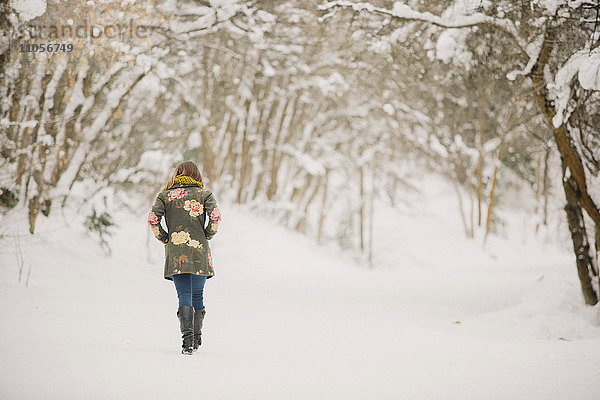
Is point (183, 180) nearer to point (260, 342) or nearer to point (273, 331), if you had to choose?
point (260, 342)

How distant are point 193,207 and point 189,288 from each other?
0.67m

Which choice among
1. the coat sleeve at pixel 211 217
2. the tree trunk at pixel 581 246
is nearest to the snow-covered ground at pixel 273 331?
the tree trunk at pixel 581 246

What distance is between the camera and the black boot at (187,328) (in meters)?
4.45

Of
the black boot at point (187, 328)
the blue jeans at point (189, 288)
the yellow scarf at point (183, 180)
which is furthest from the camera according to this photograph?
the yellow scarf at point (183, 180)

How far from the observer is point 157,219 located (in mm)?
4562

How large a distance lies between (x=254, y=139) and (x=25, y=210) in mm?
8545

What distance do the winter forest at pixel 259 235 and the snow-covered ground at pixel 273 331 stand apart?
1.2 inches

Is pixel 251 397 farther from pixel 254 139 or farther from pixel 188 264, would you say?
pixel 254 139

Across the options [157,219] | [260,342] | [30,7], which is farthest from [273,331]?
[30,7]

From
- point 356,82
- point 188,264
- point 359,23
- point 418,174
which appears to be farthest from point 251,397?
point 418,174

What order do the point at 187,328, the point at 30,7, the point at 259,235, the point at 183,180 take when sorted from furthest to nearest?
1. the point at 259,235
2. the point at 30,7
3. the point at 183,180
4. the point at 187,328

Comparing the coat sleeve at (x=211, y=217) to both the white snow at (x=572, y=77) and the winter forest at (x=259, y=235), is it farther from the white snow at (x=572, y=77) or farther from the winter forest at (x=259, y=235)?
the white snow at (x=572, y=77)

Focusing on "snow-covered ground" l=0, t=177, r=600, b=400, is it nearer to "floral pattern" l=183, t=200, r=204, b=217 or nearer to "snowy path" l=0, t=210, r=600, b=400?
"snowy path" l=0, t=210, r=600, b=400

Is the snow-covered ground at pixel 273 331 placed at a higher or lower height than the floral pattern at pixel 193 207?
lower
